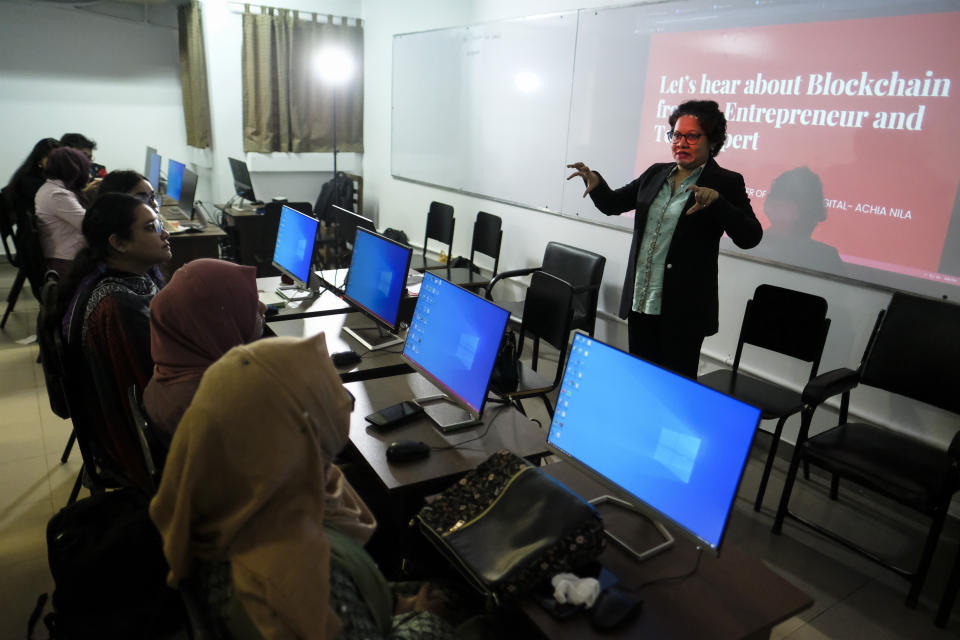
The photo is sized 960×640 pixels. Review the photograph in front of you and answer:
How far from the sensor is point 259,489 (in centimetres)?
90

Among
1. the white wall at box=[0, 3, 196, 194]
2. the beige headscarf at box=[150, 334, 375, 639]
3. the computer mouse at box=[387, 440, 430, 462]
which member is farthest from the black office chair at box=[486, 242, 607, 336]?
the white wall at box=[0, 3, 196, 194]

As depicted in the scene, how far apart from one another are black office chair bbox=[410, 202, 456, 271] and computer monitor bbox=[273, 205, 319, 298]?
1.41 metres

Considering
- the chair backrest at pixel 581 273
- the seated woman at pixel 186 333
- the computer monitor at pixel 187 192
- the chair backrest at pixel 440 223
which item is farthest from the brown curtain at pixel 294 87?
the seated woman at pixel 186 333

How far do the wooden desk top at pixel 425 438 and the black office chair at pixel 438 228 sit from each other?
2.60 m

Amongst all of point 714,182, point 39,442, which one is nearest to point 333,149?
point 39,442

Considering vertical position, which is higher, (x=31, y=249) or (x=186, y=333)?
(x=186, y=333)

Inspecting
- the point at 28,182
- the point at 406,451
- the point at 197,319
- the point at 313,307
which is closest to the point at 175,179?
the point at 28,182

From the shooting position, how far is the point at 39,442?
9.81ft

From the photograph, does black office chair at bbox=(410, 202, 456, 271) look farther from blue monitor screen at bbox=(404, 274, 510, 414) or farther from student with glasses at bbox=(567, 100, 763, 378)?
blue monitor screen at bbox=(404, 274, 510, 414)

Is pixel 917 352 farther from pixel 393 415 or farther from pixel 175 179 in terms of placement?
pixel 175 179

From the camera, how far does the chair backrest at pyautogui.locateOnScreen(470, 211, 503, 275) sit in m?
4.34

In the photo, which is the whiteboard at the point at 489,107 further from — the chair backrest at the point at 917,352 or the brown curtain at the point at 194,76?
the chair backrest at the point at 917,352

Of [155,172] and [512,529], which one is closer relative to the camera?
[512,529]

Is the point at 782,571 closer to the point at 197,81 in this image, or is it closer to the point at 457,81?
the point at 457,81
